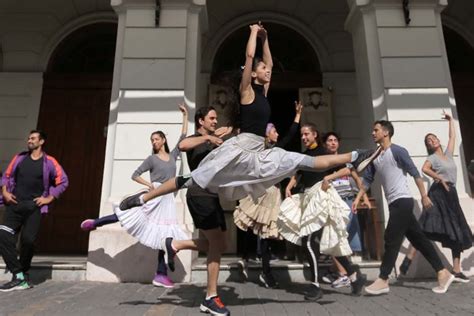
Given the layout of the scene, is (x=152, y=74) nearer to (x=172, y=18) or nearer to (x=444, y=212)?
(x=172, y=18)

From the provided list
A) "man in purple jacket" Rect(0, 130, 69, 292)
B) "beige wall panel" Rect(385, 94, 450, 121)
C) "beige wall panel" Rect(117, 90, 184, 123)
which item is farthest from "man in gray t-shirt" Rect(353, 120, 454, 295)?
"man in purple jacket" Rect(0, 130, 69, 292)

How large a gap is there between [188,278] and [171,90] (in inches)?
106

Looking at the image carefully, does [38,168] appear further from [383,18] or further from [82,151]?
[383,18]

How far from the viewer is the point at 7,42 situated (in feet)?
25.1

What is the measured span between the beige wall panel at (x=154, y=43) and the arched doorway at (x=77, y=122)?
2.41m

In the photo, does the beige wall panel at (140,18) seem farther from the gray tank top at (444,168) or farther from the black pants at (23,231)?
the gray tank top at (444,168)

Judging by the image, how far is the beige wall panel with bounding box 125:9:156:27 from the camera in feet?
17.8

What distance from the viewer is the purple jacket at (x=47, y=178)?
4.33 metres

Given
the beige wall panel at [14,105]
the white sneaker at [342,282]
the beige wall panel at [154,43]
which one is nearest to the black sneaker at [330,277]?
the white sneaker at [342,282]

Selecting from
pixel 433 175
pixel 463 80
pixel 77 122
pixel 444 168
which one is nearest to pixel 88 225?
pixel 77 122

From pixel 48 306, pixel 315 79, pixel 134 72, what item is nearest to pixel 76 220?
pixel 134 72

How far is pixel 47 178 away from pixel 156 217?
1491mm

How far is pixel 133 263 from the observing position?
4.54 metres

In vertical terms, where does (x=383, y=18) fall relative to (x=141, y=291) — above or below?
above
